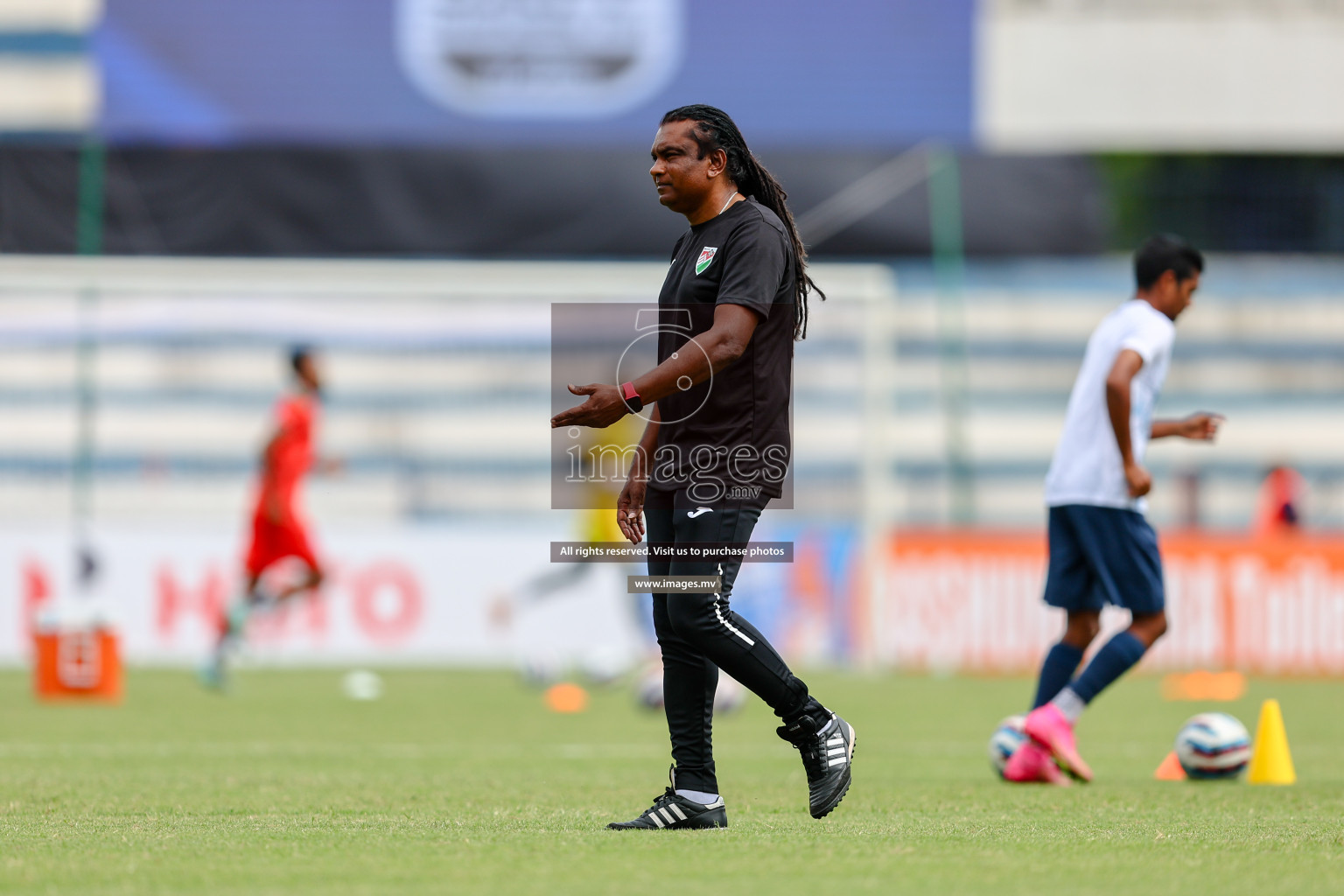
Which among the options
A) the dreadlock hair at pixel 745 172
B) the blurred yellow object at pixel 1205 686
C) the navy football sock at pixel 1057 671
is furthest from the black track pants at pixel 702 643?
the blurred yellow object at pixel 1205 686

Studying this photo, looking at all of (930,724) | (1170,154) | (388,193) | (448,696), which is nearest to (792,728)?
(930,724)

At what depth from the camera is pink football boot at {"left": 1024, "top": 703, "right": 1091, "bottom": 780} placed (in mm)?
7469

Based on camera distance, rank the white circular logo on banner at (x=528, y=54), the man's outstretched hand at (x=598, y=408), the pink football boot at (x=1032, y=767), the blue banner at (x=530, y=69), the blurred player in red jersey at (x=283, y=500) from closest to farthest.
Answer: the man's outstretched hand at (x=598, y=408), the pink football boot at (x=1032, y=767), the blurred player in red jersey at (x=283, y=500), the blue banner at (x=530, y=69), the white circular logo on banner at (x=528, y=54)

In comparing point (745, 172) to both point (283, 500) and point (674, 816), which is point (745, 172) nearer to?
point (674, 816)

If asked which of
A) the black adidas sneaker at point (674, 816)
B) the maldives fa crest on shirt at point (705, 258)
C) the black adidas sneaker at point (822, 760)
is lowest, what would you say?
the black adidas sneaker at point (674, 816)

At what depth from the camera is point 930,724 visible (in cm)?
1097

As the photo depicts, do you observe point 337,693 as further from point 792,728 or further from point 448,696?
point 792,728

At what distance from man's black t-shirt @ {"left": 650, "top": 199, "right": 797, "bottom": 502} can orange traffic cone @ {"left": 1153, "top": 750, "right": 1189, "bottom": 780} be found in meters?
2.92

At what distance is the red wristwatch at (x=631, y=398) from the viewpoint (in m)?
5.45

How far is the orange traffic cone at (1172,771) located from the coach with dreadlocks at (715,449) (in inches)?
98.5

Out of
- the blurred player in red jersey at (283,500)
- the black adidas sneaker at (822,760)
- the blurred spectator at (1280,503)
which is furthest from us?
the blurred spectator at (1280,503)

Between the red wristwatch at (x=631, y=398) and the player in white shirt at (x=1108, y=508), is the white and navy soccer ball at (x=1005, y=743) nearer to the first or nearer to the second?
the player in white shirt at (x=1108, y=508)

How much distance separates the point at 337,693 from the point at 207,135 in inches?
436

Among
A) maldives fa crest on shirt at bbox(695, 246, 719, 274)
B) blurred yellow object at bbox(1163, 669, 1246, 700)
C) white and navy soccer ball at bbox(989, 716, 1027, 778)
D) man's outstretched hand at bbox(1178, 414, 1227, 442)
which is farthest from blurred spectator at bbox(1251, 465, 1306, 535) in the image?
maldives fa crest on shirt at bbox(695, 246, 719, 274)
